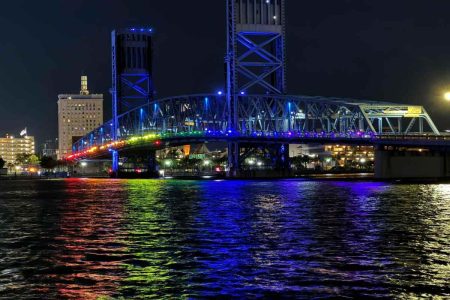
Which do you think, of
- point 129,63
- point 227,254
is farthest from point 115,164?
point 227,254

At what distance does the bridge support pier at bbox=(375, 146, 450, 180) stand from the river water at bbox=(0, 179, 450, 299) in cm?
7195

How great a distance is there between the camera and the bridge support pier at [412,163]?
11631 cm

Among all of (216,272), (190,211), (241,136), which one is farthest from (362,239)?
(241,136)

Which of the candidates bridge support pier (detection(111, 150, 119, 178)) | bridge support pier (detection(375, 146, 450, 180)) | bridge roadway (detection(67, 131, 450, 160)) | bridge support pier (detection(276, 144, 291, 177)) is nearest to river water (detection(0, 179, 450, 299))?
bridge roadway (detection(67, 131, 450, 160))

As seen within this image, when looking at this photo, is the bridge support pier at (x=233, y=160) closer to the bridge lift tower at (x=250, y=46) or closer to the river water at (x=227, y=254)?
the bridge lift tower at (x=250, y=46)

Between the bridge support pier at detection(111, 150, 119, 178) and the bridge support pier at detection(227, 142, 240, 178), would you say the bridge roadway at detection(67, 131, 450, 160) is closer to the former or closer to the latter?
the bridge support pier at detection(227, 142, 240, 178)

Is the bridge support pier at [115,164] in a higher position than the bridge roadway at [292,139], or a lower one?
lower

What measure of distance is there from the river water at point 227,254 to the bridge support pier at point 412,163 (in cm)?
7195

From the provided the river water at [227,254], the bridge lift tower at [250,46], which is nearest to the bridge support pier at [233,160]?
the bridge lift tower at [250,46]

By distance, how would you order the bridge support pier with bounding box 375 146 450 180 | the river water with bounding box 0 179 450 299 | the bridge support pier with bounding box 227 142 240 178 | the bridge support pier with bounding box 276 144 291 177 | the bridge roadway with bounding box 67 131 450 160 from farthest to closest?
the bridge support pier with bounding box 276 144 291 177 < the bridge support pier with bounding box 227 142 240 178 < the bridge support pier with bounding box 375 146 450 180 < the bridge roadway with bounding box 67 131 450 160 < the river water with bounding box 0 179 450 299

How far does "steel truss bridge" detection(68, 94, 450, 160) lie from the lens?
12031 centimetres

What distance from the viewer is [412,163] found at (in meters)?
117

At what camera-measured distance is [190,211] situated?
48812 mm

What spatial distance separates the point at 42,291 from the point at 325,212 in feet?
94.4
